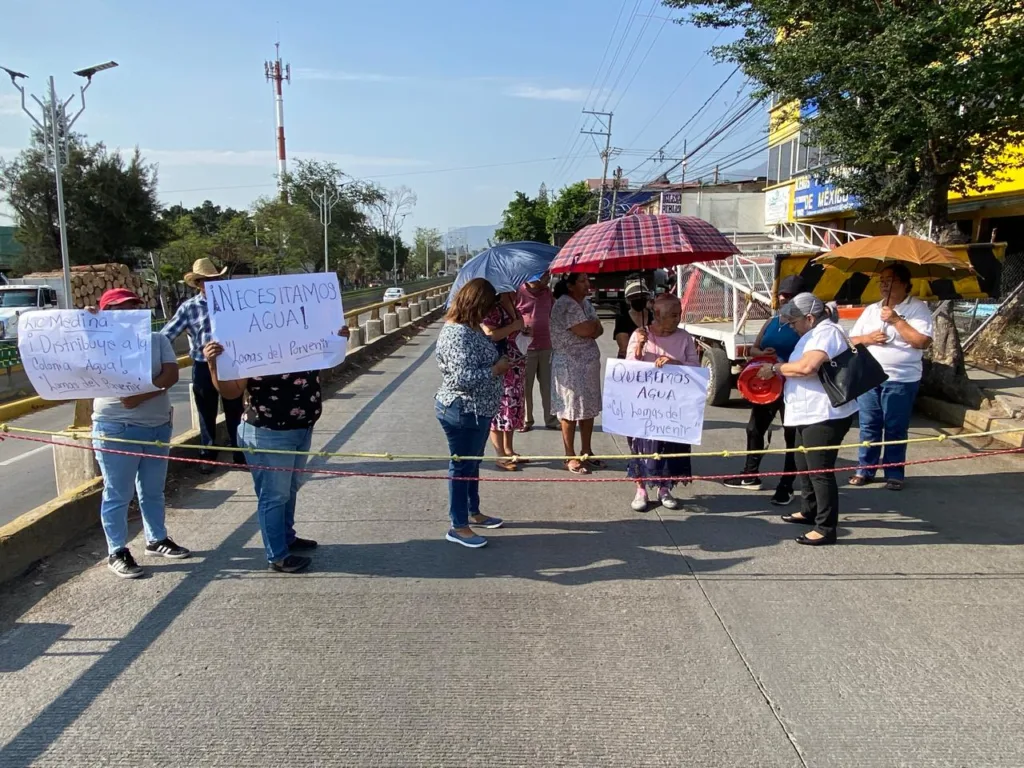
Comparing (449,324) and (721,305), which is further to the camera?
(721,305)

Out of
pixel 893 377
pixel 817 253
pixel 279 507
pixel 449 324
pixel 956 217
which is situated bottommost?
pixel 279 507

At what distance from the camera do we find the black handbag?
445 centimetres

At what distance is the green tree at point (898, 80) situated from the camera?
6898 mm

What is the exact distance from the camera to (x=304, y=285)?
420 centimetres

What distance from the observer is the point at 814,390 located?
4629 mm

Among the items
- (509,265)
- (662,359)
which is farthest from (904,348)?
(509,265)

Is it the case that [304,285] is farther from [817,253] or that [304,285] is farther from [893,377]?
[817,253]

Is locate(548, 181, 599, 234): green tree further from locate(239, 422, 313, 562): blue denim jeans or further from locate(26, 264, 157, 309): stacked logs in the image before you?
locate(239, 422, 313, 562): blue denim jeans

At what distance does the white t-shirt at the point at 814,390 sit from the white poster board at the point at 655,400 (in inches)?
22.7

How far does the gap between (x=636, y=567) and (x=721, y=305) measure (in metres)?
6.68

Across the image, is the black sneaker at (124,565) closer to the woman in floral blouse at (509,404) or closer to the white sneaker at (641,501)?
the woman in floral blouse at (509,404)

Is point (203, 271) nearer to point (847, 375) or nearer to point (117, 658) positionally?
point (117, 658)

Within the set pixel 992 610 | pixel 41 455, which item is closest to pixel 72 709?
pixel 992 610

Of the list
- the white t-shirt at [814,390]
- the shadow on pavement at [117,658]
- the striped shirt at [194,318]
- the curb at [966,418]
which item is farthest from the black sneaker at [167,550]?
the curb at [966,418]
